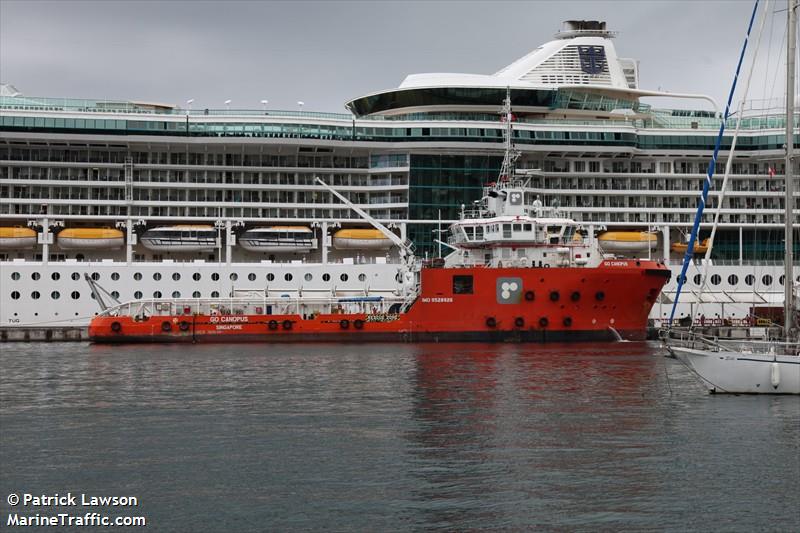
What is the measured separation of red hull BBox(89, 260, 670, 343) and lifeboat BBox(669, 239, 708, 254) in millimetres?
9426

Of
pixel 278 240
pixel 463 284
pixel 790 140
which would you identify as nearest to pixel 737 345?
pixel 790 140

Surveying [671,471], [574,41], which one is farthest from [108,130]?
[671,471]

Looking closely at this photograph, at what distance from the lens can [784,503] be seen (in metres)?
16.5

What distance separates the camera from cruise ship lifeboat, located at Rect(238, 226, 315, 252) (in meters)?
51.2

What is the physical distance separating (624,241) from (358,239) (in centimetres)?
1478

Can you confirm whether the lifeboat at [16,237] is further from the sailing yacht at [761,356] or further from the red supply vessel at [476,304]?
the sailing yacht at [761,356]

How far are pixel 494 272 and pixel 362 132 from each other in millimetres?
13207

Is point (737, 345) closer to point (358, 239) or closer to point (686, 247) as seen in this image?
point (358, 239)

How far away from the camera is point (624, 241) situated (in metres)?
54.5

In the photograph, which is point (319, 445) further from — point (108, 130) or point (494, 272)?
point (108, 130)

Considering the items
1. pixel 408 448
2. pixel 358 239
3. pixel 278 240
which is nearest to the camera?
pixel 408 448

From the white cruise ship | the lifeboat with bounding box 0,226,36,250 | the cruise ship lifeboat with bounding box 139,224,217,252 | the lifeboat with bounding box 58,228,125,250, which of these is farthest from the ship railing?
the lifeboat with bounding box 0,226,36,250

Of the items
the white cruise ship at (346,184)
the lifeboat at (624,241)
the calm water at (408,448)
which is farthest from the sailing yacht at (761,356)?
the lifeboat at (624,241)

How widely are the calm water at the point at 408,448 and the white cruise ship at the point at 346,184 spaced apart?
17.0 meters
